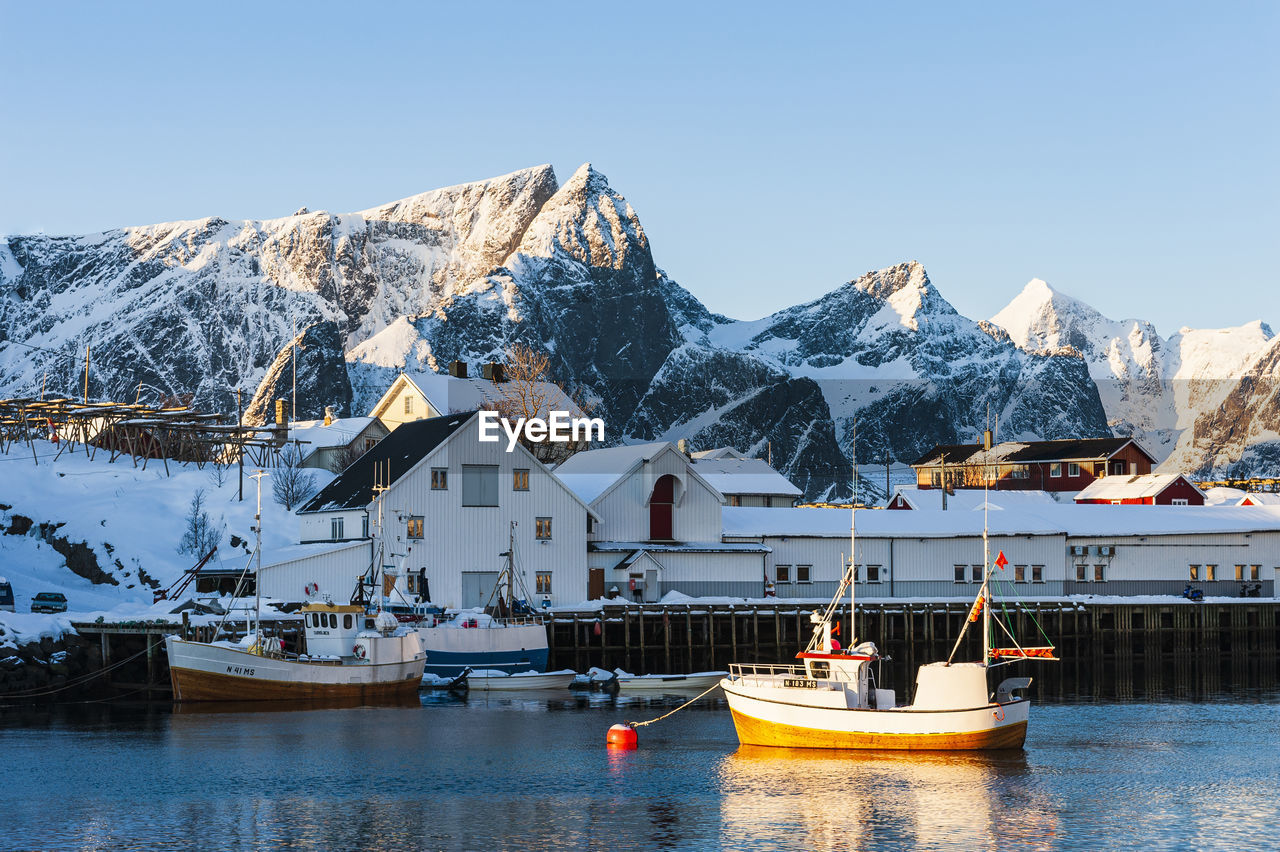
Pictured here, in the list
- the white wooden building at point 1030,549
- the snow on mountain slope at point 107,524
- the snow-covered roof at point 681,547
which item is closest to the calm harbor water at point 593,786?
the snow on mountain slope at point 107,524

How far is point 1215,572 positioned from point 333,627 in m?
57.3

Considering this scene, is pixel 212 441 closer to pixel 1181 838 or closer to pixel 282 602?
pixel 282 602

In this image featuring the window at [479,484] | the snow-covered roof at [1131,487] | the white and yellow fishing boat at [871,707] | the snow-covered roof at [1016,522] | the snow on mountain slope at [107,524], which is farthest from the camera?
the snow-covered roof at [1131,487]

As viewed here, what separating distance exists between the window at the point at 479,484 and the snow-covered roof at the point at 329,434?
43.6m

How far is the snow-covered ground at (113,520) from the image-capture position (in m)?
70.9

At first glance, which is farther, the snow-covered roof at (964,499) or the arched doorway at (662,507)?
the snow-covered roof at (964,499)

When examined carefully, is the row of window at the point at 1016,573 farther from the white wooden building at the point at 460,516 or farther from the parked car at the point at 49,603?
the parked car at the point at 49,603

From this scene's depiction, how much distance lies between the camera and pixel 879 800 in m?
32.0

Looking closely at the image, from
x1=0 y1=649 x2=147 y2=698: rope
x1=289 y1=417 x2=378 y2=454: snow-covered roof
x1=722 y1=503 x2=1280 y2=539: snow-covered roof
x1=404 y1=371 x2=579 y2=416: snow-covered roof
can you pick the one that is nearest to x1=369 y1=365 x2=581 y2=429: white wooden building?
x1=404 y1=371 x2=579 y2=416: snow-covered roof

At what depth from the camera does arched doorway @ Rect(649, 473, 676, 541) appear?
3007 inches

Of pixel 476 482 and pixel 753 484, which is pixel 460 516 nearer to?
pixel 476 482

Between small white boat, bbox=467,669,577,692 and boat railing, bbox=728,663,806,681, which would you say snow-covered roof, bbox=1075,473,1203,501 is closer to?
boat railing, bbox=728,663,806,681

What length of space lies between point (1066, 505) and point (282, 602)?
2035 inches

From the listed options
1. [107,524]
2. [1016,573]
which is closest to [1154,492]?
[1016,573]
